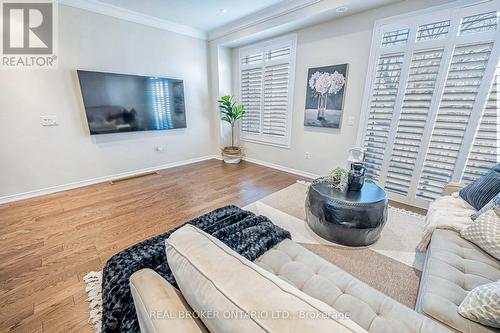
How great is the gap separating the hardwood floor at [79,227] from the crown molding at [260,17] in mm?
2624

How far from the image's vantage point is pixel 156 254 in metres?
1.10

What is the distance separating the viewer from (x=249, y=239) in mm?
1274

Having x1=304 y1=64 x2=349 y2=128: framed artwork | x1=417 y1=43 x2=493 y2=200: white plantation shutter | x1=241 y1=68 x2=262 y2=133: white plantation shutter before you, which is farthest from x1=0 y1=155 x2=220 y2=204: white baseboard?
x1=417 y1=43 x2=493 y2=200: white plantation shutter

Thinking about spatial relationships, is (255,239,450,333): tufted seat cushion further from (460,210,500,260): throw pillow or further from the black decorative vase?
the black decorative vase

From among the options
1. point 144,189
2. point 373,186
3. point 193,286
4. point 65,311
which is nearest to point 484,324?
point 193,286

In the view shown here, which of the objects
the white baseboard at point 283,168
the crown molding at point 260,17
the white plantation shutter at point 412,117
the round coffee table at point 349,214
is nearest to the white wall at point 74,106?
the crown molding at point 260,17

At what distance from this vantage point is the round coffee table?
71.0 inches

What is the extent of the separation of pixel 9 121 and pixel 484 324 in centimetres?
462

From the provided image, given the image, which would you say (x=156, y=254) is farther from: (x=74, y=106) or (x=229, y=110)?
(x=229, y=110)

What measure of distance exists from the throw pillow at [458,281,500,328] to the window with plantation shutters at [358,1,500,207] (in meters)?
2.14

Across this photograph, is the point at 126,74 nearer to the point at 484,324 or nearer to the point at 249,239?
the point at 249,239

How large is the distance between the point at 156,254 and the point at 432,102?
322 centimetres

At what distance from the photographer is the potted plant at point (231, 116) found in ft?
14.7

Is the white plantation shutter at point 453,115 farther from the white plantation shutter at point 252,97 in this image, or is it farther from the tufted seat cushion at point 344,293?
the white plantation shutter at point 252,97
